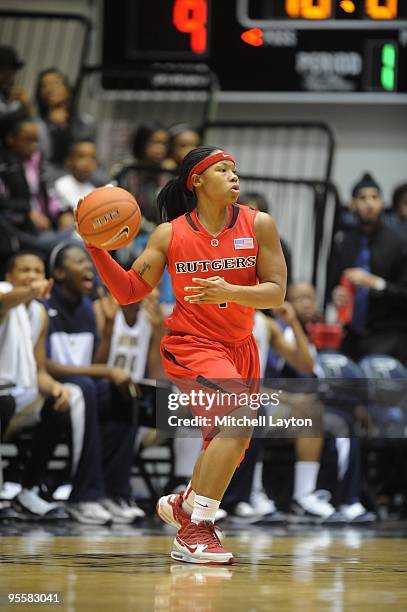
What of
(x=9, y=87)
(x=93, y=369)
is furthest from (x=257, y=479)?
(x=9, y=87)

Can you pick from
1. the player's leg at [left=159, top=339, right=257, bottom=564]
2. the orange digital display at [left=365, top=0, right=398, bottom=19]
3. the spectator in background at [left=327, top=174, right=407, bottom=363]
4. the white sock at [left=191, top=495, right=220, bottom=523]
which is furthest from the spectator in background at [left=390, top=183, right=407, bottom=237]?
the white sock at [left=191, top=495, right=220, bottom=523]

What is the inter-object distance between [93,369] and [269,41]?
389 centimetres

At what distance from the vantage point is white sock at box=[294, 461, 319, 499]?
789 cm

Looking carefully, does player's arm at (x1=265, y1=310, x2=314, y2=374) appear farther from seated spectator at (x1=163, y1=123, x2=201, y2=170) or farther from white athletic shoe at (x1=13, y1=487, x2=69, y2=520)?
seated spectator at (x1=163, y1=123, x2=201, y2=170)

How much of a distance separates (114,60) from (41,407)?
169 inches

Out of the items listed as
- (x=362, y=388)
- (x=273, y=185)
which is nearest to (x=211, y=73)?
(x=273, y=185)

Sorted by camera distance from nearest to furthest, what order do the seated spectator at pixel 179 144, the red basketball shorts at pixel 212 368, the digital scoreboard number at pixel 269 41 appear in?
the red basketball shorts at pixel 212 368 → the digital scoreboard number at pixel 269 41 → the seated spectator at pixel 179 144

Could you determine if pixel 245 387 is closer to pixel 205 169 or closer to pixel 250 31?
pixel 205 169

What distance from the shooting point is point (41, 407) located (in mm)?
7285

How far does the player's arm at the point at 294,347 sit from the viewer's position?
8.01 meters

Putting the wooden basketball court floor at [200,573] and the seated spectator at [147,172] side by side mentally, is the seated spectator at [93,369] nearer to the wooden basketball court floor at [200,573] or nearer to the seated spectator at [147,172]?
the wooden basketball court floor at [200,573]

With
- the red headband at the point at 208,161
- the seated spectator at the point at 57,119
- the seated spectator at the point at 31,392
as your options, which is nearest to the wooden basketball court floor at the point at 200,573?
the seated spectator at the point at 31,392

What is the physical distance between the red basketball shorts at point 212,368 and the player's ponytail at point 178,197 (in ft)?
1.93

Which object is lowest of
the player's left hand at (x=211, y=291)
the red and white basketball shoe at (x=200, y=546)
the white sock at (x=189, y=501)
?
the red and white basketball shoe at (x=200, y=546)
